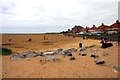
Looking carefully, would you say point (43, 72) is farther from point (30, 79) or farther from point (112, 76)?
point (112, 76)

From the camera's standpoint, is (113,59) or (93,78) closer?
(93,78)

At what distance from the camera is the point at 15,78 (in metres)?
10.0

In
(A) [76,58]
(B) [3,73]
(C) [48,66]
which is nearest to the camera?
(B) [3,73]

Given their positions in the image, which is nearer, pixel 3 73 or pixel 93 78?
pixel 93 78

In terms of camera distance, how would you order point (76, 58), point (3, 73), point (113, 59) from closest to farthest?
point (3, 73) → point (113, 59) → point (76, 58)

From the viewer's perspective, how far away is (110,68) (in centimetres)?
1091

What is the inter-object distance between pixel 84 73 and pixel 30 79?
2786mm

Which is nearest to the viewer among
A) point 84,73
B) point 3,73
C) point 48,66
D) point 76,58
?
point 84,73

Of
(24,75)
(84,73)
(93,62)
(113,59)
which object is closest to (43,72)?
(24,75)

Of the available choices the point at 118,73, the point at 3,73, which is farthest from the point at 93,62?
the point at 3,73

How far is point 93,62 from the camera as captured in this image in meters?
12.3

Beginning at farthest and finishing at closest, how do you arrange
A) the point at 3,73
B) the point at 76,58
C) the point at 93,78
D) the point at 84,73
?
the point at 76,58
the point at 3,73
the point at 84,73
the point at 93,78

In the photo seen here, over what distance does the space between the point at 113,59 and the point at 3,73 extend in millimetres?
6850

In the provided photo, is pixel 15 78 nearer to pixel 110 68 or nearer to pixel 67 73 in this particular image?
pixel 67 73
